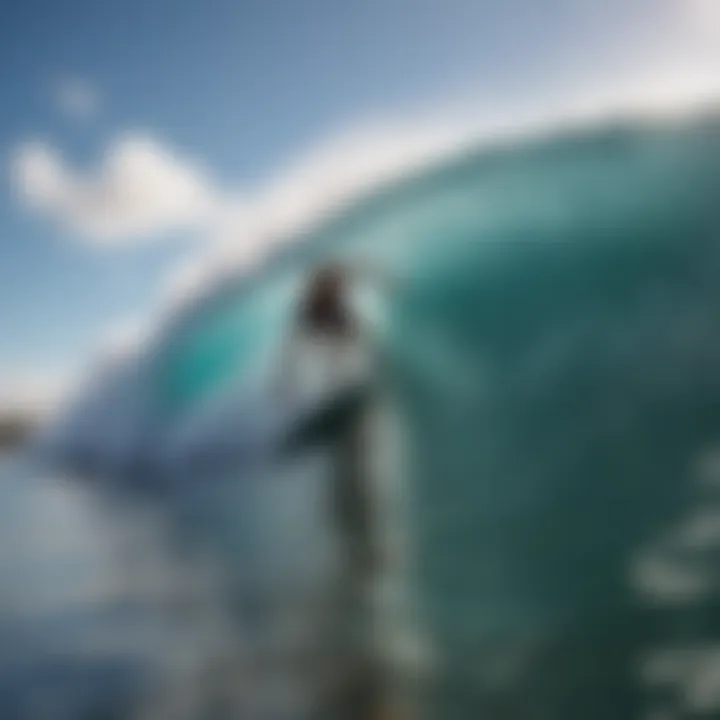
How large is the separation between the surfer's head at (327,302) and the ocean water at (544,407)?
0.07m

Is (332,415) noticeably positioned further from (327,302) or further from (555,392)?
(555,392)

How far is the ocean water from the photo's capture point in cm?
173

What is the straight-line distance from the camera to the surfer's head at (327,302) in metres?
2.44

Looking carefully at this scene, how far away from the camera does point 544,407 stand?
2.17 metres

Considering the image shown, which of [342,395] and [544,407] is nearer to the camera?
[544,407]

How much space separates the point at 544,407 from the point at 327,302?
71 centimetres

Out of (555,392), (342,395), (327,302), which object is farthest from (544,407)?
(327,302)

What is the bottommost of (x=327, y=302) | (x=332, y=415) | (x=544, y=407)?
(x=544, y=407)

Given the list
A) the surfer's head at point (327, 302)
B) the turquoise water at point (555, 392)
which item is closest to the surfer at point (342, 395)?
the surfer's head at point (327, 302)

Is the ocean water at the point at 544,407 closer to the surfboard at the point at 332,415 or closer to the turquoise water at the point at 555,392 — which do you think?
the turquoise water at the point at 555,392

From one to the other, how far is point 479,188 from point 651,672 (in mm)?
1420

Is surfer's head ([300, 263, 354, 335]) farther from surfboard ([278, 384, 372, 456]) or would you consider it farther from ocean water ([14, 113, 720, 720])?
surfboard ([278, 384, 372, 456])

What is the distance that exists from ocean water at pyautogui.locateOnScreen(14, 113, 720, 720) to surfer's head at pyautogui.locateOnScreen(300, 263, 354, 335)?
71 mm

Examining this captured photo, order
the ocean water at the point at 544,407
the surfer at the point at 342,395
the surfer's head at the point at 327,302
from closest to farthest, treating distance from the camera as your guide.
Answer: the ocean water at the point at 544,407 → the surfer at the point at 342,395 → the surfer's head at the point at 327,302
